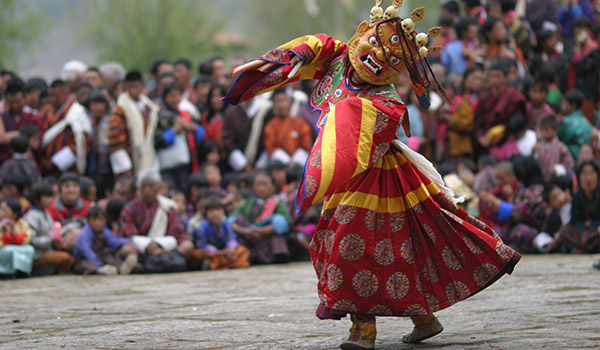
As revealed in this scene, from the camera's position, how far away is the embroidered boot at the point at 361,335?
14.4ft

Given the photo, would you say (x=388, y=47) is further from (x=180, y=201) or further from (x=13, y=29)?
(x=13, y=29)

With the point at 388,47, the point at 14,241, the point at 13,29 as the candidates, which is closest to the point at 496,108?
the point at 14,241

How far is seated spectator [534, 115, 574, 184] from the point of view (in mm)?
9320

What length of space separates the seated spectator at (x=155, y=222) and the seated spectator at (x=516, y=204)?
3.01m

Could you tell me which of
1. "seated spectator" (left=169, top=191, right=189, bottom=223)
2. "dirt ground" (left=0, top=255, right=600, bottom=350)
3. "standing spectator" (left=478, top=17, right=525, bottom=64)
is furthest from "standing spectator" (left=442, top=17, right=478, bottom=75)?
Result: "dirt ground" (left=0, top=255, right=600, bottom=350)

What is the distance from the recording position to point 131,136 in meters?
9.84

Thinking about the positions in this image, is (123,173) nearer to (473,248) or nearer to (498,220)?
(498,220)

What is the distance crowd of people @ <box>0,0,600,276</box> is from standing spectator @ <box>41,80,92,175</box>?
0.02 metres

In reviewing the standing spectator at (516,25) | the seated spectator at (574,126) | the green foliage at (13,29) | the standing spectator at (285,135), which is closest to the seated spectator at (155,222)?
the standing spectator at (285,135)

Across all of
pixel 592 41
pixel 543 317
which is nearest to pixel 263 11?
pixel 592 41

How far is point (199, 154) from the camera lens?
10.3m

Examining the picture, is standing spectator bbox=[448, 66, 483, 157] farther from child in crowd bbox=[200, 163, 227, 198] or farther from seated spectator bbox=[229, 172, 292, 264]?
child in crowd bbox=[200, 163, 227, 198]

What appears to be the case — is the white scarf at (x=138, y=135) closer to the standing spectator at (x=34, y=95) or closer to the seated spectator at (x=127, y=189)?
the seated spectator at (x=127, y=189)

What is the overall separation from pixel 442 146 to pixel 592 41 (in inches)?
113
